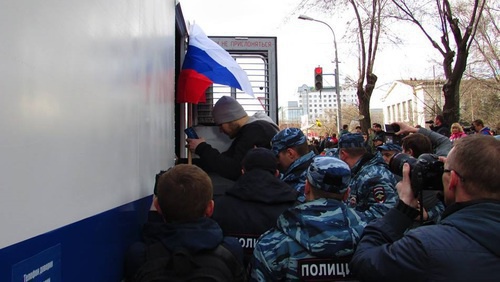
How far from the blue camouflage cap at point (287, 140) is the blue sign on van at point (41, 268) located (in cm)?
230

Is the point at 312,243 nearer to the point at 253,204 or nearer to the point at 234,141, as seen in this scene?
the point at 253,204

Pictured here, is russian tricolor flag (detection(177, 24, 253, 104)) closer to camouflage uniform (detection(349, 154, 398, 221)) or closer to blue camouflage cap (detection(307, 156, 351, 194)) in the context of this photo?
camouflage uniform (detection(349, 154, 398, 221))

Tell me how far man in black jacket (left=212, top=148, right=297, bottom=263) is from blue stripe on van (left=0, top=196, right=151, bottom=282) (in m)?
0.61

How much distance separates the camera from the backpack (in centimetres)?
179

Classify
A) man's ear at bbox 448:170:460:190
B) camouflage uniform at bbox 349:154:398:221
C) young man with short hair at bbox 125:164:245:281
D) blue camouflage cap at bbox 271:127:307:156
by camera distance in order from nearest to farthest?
man's ear at bbox 448:170:460:190 → young man with short hair at bbox 125:164:245:281 → camouflage uniform at bbox 349:154:398:221 → blue camouflage cap at bbox 271:127:307:156

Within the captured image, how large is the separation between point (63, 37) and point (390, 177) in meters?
2.79

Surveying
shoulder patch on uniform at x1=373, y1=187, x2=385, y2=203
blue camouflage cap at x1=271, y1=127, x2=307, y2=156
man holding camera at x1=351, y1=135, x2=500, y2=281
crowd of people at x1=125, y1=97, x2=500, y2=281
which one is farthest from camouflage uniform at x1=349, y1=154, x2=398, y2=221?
man holding camera at x1=351, y1=135, x2=500, y2=281

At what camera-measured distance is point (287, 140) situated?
11.4 ft

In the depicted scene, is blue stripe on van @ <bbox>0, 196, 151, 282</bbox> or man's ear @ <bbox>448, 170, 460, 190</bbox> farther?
man's ear @ <bbox>448, 170, 460, 190</bbox>

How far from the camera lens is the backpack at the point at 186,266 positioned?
5.87ft

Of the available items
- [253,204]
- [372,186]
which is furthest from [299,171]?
[253,204]

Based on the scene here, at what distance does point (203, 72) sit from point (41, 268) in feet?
11.4

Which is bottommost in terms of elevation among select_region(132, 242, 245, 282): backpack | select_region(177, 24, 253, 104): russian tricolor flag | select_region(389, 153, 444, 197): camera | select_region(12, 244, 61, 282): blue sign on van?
select_region(132, 242, 245, 282): backpack

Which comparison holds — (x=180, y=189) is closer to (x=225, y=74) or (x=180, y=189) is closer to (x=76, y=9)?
(x=76, y=9)
